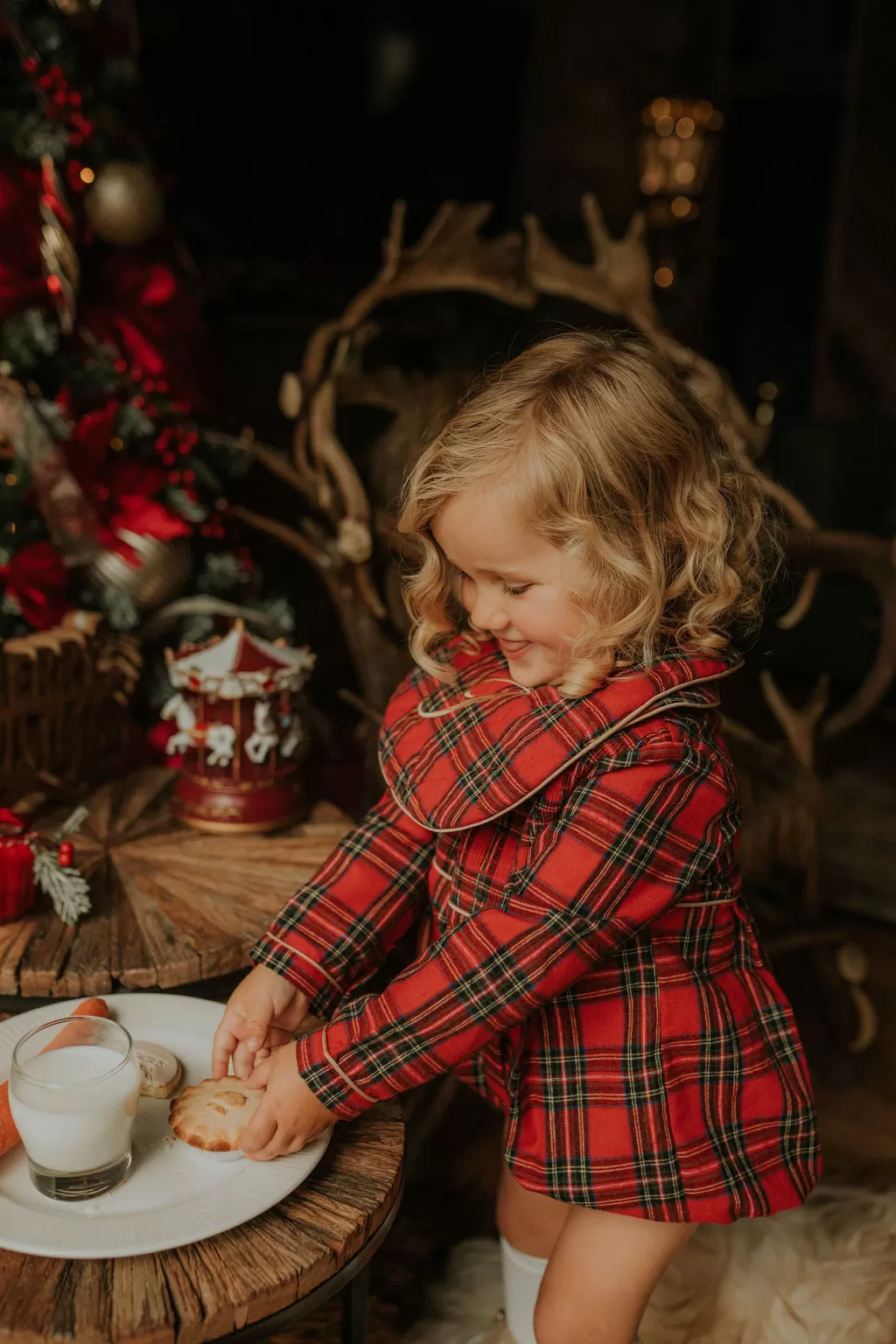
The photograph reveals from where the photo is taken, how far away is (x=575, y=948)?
3.25ft

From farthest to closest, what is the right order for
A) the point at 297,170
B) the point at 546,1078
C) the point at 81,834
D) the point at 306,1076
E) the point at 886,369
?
the point at 886,369 < the point at 297,170 < the point at 81,834 < the point at 546,1078 < the point at 306,1076

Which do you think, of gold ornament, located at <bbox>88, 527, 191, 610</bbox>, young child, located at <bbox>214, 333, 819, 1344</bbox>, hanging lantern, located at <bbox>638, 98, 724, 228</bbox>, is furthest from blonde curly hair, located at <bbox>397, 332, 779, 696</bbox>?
hanging lantern, located at <bbox>638, 98, 724, 228</bbox>

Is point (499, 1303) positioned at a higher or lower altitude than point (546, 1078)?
lower

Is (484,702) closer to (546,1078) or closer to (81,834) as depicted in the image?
(546,1078)

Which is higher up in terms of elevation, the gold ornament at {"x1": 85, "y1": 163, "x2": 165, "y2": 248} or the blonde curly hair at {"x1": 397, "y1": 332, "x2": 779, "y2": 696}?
the gold ornament at {"x1": 85, "y1": 163, "x2": 165, "y2": 248}

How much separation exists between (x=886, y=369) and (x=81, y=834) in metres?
3.97

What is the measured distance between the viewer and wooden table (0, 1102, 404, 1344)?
2.60ft

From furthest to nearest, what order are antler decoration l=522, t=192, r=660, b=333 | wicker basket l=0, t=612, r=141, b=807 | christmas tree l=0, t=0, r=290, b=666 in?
antler decoration l=522, t=192, r=660, b=333, christmas tree l=0, t=0, r=290, b=666, wicker basket l=0, t=612, r=141, b=807

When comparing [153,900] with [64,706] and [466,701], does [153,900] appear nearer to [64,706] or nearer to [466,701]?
[64,706]

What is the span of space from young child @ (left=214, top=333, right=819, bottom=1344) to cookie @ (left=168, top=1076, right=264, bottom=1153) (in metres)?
0.02

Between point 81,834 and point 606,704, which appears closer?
point 606,704

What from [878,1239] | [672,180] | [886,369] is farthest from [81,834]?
[886,369]

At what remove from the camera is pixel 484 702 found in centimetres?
113

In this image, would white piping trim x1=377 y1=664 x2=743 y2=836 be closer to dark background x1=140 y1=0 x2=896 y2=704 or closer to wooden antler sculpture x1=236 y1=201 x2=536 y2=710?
wooden antler sculpture x1=236 y1=201 x2=536 y2=710
